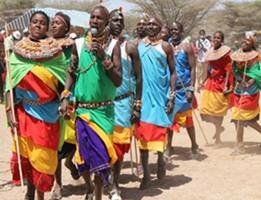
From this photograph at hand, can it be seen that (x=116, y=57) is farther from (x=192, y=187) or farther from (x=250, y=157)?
(x=250, y=157)

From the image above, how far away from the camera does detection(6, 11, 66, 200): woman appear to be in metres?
5.58

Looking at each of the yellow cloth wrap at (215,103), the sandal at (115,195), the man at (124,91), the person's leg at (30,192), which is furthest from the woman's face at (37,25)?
the yellow cloth wrap at (215,103)

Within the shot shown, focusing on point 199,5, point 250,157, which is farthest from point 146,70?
point 199,5

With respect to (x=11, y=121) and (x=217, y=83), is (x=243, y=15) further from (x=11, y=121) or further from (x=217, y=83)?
(x=11, y=121)

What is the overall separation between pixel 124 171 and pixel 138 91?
6.80 feet

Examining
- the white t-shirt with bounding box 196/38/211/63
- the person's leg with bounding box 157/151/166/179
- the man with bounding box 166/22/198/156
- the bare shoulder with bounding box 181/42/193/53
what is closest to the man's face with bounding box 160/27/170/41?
the man with bounding box 166/22/198/156

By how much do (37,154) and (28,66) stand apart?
84 cm

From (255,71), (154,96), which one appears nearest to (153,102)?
(154,96)

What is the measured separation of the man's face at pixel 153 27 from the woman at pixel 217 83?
276 centimetres

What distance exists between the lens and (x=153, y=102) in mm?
7398

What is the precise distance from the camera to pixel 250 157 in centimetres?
931

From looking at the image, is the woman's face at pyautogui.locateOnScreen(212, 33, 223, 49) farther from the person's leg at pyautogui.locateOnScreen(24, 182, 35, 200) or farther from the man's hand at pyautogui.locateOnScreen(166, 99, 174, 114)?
the person's leg at pyautogui.locateOnScreen(24, 182, 35, 200)

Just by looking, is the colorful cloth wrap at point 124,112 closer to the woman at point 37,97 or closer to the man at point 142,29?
the man at point 142,29

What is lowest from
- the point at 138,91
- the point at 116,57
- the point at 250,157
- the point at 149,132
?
the point at 250,157
